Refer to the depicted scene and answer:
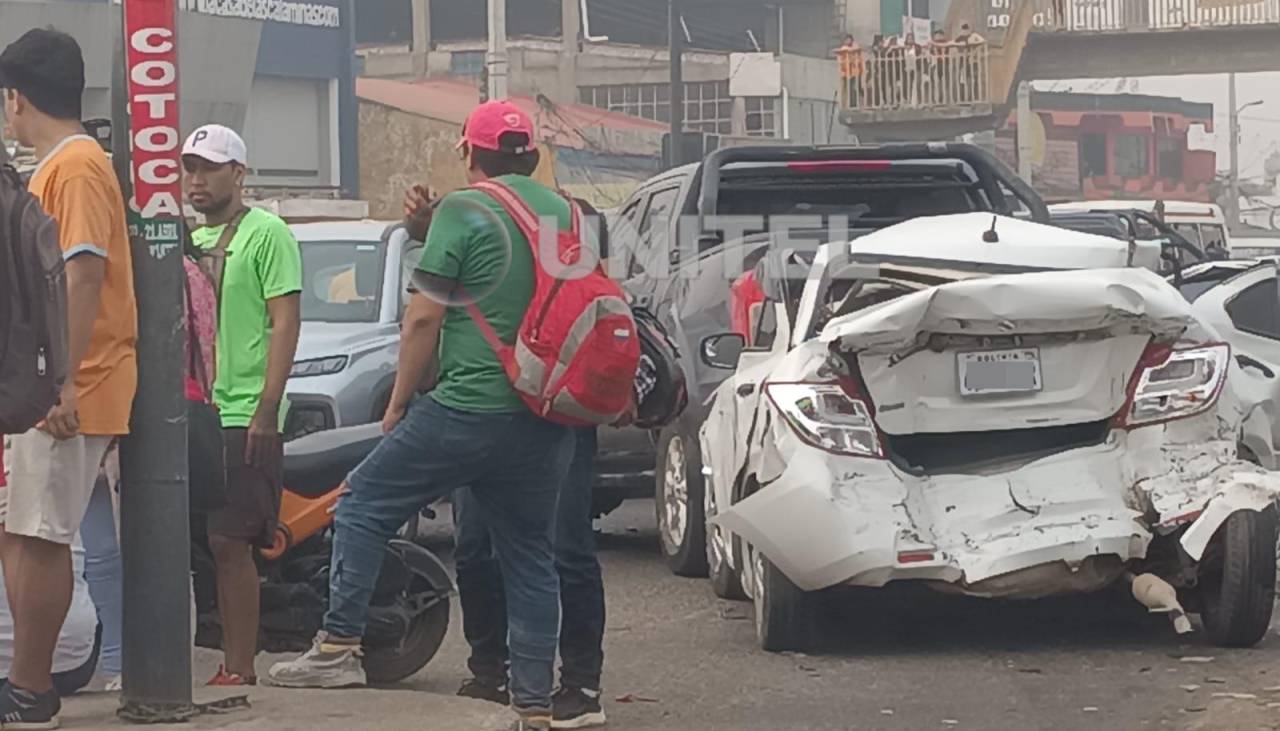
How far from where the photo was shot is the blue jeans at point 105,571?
6.91 meters

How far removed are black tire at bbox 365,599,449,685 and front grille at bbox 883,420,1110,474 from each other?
5.80ft

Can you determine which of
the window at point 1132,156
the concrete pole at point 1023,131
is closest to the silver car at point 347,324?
the concrete pole at point 1023,131

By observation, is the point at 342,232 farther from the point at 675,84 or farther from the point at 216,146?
the point at 675,84

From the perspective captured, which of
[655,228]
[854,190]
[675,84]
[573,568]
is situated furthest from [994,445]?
[675,84]

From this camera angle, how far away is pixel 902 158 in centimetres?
1166

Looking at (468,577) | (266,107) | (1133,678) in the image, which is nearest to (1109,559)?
(1133,678)

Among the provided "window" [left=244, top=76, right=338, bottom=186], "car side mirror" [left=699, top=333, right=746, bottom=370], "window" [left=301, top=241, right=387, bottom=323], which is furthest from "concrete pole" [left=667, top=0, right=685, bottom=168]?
"car side mirror" [left=699, top=333, right=746, bottom=370]

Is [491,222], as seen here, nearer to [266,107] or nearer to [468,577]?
[468,577]

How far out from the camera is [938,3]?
74.4 meters

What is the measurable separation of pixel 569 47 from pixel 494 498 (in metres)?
53.9

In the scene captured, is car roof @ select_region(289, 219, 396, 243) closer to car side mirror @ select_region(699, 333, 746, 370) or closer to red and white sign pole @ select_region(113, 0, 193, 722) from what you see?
car side mirror @ select_region(699, 333, 746, 370)

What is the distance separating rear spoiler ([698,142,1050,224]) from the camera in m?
11.5

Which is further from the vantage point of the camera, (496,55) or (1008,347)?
(496,55)

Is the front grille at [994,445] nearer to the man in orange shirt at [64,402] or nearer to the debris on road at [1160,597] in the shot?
the debris on road at [1160,597]
